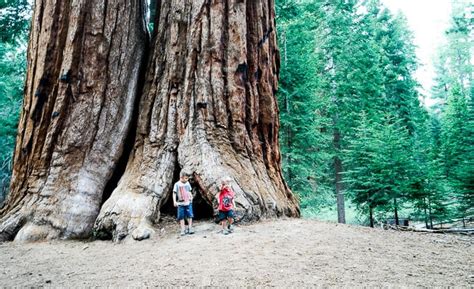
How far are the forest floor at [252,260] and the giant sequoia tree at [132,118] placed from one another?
0.74 metres

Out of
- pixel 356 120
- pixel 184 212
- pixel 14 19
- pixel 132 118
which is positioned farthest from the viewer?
pixel 356 120

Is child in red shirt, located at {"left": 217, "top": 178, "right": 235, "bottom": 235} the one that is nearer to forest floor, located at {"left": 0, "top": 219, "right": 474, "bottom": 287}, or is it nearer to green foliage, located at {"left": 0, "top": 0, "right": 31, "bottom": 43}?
forest floor, located at {"left": 0, "top": 219, "right": 474, "bottom": 287}

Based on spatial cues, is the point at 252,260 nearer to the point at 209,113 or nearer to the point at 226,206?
the point at 226,206

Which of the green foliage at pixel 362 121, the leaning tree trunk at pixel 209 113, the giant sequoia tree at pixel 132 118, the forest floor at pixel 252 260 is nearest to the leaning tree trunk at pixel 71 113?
the giant sequoia tree at pixel 132 118

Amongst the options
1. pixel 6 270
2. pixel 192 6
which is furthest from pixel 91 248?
pixel 192 6

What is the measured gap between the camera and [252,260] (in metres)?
3.82

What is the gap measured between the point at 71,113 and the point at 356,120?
407 inches

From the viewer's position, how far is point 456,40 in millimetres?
34094

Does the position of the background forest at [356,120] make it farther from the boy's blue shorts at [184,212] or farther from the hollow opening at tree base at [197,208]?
the boy's blue shorts at [184,212]

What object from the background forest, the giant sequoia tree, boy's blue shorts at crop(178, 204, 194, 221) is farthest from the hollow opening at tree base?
the background forest

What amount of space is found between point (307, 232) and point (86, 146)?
14.9 ft

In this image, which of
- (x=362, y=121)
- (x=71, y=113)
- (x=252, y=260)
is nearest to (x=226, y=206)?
(x=252, y=260)

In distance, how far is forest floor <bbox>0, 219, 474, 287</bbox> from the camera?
327 centimetres

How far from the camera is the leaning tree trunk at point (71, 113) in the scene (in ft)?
20.1
